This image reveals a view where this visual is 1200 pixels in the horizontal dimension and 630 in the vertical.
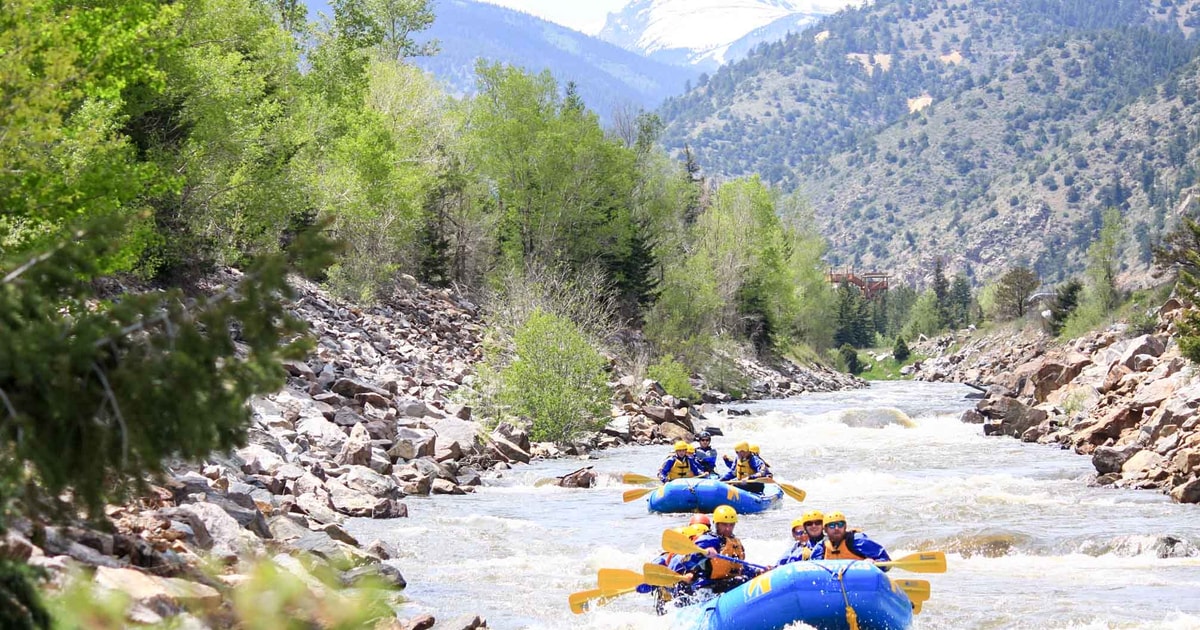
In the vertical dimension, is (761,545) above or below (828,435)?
above

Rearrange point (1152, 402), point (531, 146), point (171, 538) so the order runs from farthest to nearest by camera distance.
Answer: point (531, 146) → point (1152, 402) → point (171, 538)

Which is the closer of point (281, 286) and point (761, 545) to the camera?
point (281, 286)

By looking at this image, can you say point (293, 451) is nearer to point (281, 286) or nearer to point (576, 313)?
point (281, 286)

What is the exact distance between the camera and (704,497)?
20.8 meters

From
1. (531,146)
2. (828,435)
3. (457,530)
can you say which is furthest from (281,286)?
(531,146)

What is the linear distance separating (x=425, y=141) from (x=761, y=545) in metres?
33.4

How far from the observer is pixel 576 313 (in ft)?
130

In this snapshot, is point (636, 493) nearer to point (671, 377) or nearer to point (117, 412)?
point (117, 412)

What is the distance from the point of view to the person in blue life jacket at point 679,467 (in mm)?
22312

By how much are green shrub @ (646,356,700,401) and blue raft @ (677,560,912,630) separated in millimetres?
31756

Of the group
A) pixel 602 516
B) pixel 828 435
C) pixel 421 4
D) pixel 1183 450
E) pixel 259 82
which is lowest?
pixel 828 435

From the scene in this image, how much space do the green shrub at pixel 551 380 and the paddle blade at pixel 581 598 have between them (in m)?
17.1

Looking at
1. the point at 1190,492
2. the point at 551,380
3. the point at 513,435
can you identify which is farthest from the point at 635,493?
the point at 1190,492

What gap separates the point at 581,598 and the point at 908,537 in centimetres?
676
